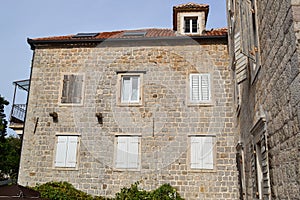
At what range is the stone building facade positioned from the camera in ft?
11.2

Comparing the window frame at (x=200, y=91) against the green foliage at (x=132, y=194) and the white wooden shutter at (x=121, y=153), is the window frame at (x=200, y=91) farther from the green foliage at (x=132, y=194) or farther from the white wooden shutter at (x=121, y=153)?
the green foliage at (x=132, y=194)

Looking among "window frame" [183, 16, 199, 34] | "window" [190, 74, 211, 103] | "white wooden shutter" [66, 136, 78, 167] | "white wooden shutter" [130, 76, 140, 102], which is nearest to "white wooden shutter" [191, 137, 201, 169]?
"window" [190, 74, 211, 103]

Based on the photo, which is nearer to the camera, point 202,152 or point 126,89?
point 202,152

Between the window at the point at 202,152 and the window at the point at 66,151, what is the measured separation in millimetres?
4665

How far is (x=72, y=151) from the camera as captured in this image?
1166cm

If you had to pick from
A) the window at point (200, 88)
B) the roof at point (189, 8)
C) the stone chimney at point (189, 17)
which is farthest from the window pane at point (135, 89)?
the roof at point (189, 8)

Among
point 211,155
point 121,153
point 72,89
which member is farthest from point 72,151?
point 211,155

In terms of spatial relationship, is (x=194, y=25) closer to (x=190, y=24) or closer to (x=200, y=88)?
(x=190, y=24)

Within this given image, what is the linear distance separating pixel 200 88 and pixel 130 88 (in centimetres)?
290

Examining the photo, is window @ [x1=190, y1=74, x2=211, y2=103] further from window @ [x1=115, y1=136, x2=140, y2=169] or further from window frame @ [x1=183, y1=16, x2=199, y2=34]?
window @ [x1=115, y1=136, x2=140, y2=169]

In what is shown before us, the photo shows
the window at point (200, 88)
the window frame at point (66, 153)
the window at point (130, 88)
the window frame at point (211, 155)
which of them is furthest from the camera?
the window at point (130, 88)

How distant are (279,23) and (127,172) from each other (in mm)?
8702

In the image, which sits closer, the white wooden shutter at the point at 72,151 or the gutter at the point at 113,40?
the white wooden shutter at the point at 72,151

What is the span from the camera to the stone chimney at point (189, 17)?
13.4 metres
